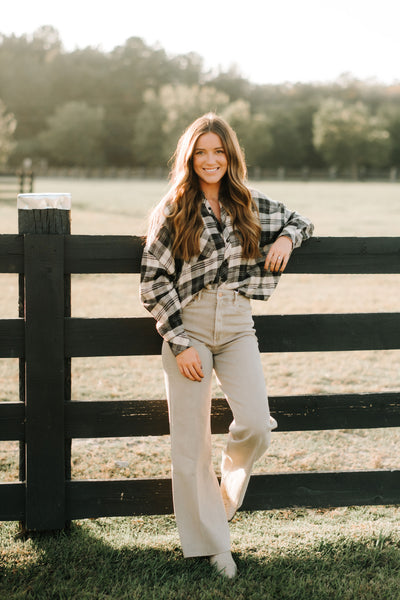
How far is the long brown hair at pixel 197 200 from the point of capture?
9.98ft

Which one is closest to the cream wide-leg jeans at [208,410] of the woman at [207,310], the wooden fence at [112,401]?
the woman at [207,310]

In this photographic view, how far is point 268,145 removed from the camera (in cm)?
8738

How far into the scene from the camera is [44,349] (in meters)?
3.27

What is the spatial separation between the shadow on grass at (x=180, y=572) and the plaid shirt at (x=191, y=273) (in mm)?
1063

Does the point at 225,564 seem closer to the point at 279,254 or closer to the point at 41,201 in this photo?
the point at 279,254

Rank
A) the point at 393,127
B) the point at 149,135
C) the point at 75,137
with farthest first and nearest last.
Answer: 1. the point at 149,135
2. the point at 75,137
3. the point at 393,127

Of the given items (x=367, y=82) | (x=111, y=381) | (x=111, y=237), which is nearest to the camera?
(x=111, y=237)

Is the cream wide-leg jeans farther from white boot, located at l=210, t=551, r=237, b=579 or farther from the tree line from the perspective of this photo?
the tree line

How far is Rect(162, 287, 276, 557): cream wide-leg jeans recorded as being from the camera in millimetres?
3045

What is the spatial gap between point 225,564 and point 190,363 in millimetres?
980

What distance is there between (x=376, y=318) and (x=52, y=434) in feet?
5.78

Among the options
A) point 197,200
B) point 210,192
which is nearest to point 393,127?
point 210,192

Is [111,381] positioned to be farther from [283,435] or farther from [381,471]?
[381,471]

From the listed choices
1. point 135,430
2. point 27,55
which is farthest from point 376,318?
point 27,55
